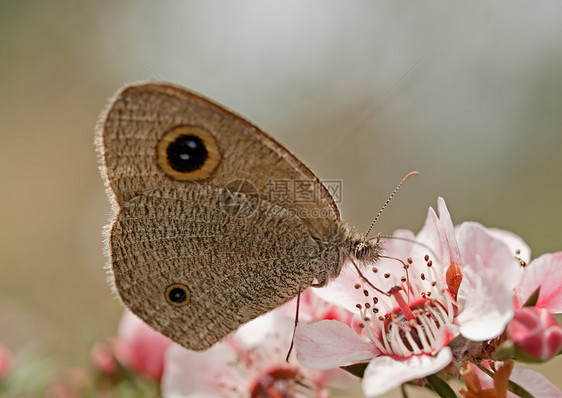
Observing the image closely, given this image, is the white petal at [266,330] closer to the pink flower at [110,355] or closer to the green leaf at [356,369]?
the pink flower at [110,355]

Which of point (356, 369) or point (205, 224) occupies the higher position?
point (205, 224)

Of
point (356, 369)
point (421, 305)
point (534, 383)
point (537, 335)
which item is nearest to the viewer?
point (537, 335)

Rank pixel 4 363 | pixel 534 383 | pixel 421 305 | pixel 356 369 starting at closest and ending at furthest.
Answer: pixel 534 383 < pixel 356 369 < pixel 421 305 < pixel 4 363

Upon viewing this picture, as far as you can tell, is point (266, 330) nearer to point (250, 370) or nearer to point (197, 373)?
point (250, 370)

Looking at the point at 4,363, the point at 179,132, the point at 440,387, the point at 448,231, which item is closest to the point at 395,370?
the point at 440,387

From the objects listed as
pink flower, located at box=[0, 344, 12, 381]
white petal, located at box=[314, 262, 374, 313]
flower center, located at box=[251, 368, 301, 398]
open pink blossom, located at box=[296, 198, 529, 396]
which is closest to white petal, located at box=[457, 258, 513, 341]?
open pink blossom, located at box=[296, 198, 529, 396]

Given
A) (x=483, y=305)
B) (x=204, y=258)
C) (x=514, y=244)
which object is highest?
(x=514, y=244)

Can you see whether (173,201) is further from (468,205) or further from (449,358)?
(468,205)

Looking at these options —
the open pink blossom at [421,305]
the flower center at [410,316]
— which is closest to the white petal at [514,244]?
the open pink blossom at [421,305]
